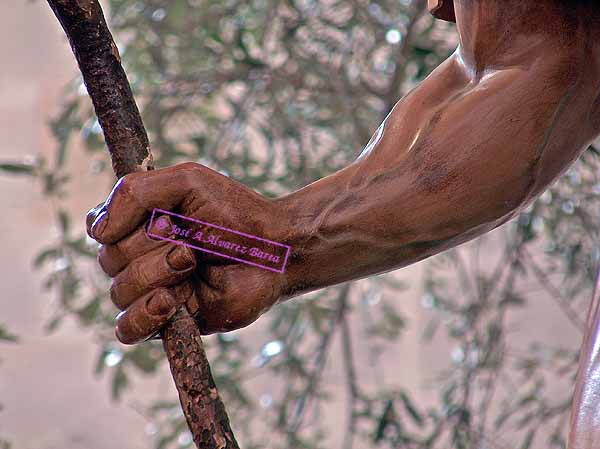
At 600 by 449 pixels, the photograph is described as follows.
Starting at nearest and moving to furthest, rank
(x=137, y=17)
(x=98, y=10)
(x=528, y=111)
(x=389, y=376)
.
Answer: (x=98, y=10) → (x=528, y=111) → (x=137, y=17) → (x=389, y=376)

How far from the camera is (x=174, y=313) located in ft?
2.19

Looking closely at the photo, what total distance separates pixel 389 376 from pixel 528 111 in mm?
2597

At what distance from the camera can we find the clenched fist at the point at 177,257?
668 millimetres

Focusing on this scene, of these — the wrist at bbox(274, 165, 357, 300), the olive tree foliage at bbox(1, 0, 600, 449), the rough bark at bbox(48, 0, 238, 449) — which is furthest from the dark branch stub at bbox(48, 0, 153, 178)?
the olive tree foliage at bbox(1, 0, 600, 449)

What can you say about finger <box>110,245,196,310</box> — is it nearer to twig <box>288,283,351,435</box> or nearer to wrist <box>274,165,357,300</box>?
wrist <box>274,165,357,300</box>

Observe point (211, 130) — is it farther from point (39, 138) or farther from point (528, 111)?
point (39, 138)

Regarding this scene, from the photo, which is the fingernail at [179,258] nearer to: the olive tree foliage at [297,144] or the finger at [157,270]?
the finger at [157,270]

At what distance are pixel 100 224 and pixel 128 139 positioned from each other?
62 millimetres

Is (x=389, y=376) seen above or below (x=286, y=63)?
below

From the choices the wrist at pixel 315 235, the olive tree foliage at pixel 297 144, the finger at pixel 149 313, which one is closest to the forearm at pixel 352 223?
the wrist at pixel 315 235

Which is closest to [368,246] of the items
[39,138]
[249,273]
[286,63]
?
[249,273]

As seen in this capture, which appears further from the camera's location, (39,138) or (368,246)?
(39,138)

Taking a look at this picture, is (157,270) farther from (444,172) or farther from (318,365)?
(318,365)

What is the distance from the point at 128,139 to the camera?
2.16ft
